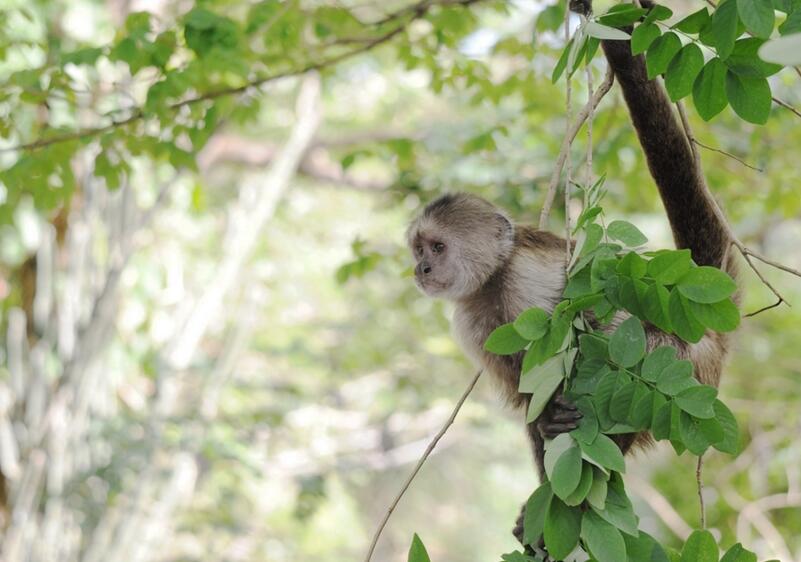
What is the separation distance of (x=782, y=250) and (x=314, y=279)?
4.61m

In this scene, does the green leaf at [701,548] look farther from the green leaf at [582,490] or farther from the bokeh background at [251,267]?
the bokeh background at [251,267]

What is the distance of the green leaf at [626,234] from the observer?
1.35 metres

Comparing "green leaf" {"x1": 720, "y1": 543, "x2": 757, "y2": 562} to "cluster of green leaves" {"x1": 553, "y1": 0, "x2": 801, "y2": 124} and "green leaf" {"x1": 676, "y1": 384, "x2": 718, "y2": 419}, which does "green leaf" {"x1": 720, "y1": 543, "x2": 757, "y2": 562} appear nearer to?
"green leaf" {"x1": 676, "y1": 384, "x2": 718, "y2": 419}

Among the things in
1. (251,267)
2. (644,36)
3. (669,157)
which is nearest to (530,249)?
(669,157)

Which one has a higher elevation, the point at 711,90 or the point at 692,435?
the point at 711,90

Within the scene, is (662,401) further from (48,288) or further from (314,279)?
(314,279)

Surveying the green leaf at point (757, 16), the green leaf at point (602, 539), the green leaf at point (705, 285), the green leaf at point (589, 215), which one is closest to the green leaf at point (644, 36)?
the green leaf at point (757, 16)

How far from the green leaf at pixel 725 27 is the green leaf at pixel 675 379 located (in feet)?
1.63

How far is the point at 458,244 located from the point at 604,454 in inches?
56.0

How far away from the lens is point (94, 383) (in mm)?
4840

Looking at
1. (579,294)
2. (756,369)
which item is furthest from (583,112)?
(756,369)

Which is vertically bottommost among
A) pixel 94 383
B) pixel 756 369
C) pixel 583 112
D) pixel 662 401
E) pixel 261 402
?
pixel 261 402

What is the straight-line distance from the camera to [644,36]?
1.50 metres

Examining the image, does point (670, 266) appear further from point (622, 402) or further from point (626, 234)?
point (622, 402)
